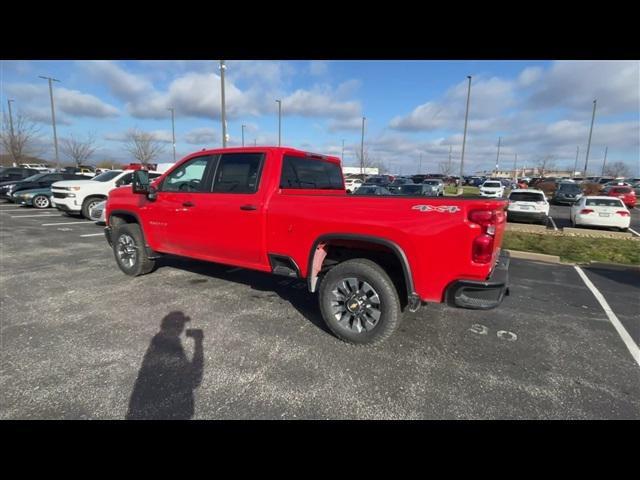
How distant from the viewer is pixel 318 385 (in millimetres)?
2822

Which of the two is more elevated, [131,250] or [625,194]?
[625,194]

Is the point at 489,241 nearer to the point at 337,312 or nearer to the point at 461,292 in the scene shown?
the point at 461,292

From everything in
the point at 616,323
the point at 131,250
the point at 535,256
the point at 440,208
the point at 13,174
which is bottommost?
the point at 616,323

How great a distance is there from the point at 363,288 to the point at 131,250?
14.1 ft

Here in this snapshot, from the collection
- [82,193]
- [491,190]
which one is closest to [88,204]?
[82,193]

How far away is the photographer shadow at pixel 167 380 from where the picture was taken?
8.08 ft

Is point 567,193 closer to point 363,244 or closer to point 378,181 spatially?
point 378,181

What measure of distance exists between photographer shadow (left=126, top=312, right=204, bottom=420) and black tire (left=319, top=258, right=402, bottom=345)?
54.3 inches

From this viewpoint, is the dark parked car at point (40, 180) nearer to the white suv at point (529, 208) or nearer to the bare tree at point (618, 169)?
the white suv at point (529, 208)

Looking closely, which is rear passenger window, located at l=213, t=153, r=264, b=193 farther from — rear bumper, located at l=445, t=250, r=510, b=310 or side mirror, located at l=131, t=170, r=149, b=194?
rear bumper, located at l=445, t=250, r=510, b=310

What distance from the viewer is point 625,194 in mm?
21109

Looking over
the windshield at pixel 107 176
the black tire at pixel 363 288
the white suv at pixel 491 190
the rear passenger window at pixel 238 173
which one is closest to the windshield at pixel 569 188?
the white suv at pixel 491 190

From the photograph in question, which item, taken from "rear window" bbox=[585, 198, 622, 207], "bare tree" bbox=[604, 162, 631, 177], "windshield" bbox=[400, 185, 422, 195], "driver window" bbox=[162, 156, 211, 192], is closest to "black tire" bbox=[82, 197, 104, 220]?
"driver window" bbox=[162, 156, 211, 192]

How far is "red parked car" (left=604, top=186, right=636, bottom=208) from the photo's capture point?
20.4 metres
